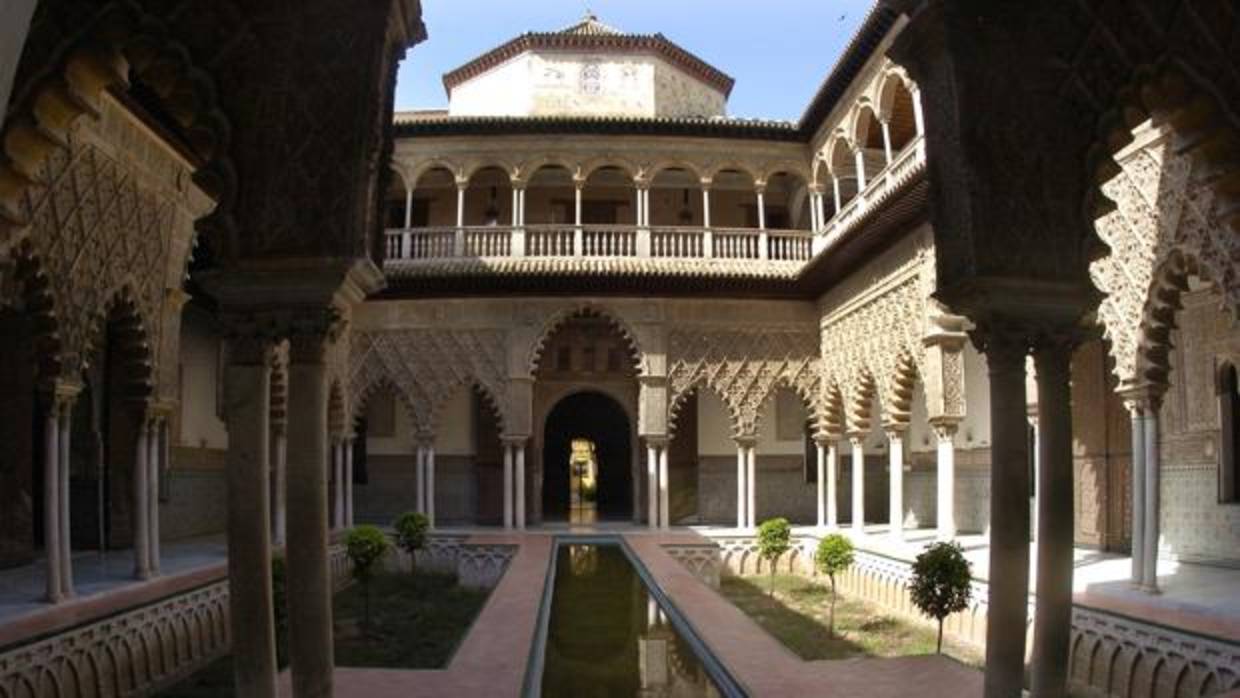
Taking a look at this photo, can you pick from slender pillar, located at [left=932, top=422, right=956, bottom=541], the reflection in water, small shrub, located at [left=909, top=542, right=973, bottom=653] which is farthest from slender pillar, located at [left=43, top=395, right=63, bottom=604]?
slender pillar, located at [left=932, top=422, right=956, bottom=541]

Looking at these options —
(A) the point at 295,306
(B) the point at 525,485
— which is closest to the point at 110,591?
(A) the point at 295,306

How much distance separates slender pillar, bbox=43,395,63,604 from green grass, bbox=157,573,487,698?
54.0 inches

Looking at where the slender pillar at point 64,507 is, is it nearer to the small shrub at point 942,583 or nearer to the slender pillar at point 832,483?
the small shrub at point 942,583

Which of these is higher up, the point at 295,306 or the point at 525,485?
the point at 295,306

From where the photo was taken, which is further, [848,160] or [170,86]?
[848,160]

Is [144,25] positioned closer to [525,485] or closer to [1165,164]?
[1165,164]

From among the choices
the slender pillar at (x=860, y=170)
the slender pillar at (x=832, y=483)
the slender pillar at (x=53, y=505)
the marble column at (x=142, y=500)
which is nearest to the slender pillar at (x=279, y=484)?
the marble column at (x=142, y=500)

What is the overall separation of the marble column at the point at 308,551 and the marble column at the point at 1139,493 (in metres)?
7.99

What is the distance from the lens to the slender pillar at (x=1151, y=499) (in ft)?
33.8

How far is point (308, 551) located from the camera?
5.22 meters

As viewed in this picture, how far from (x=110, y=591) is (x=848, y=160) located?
1480 centimetres

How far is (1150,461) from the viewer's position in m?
10.6

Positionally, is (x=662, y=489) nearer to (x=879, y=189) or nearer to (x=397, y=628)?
(x=879, y=189)

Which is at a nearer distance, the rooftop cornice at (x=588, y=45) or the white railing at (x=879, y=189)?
the white railing at (x=879, y=189)
